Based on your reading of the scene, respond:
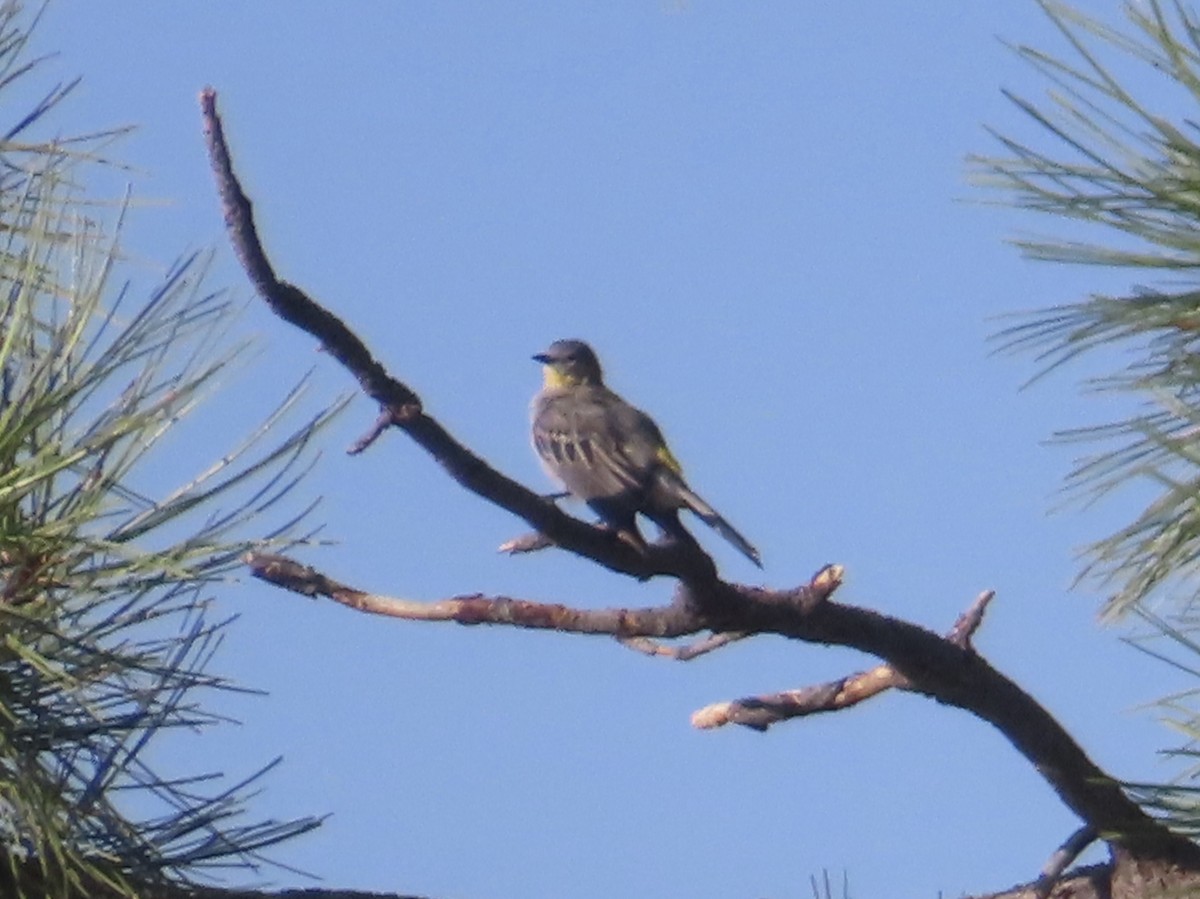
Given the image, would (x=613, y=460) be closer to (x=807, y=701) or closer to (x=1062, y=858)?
(x=807, y=701)

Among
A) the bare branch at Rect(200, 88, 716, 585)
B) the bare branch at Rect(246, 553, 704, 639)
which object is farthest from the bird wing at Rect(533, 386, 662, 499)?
the bare branch at Rect(200, 88, 716, 585)

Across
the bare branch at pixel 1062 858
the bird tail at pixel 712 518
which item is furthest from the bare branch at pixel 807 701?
the bird tail at pixel 712 518

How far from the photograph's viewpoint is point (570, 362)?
6172 mm

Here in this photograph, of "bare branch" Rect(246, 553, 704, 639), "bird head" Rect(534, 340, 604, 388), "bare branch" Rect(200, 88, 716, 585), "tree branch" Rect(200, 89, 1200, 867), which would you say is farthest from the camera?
"bird head" Rect(534, 340, 604, 388)

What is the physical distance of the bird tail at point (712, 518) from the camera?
3562 millimetres

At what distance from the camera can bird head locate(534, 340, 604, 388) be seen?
20.2 feet

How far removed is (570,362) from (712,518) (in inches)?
100

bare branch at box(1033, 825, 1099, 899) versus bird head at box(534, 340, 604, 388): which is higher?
bird head at box(534, 340, 604, 388)

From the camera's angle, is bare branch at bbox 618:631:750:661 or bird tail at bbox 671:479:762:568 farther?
bird tail at bbox 671:479:762:568

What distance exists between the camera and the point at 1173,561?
2.37 metres

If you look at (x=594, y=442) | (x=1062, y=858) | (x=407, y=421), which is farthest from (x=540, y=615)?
(x=594, y=442)

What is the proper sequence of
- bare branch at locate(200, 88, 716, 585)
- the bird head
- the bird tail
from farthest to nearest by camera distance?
the bird head
the bird tail
bare branch at locate(200, 88, 716, 585)

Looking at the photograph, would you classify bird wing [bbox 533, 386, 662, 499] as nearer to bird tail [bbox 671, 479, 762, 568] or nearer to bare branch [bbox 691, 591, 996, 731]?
bird tail [bbox 671, 479, 762, 568]

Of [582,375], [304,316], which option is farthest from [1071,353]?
[582,375]
